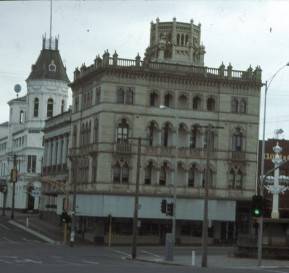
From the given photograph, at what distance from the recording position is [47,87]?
128625 millimetres

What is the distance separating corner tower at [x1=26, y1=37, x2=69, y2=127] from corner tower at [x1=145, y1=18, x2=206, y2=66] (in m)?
28.7

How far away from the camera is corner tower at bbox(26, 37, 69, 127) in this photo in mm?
127938

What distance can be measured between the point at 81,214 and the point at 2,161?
69.9m

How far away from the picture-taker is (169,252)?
5769 cm

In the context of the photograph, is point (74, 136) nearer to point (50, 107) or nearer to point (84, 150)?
point (84, 150)

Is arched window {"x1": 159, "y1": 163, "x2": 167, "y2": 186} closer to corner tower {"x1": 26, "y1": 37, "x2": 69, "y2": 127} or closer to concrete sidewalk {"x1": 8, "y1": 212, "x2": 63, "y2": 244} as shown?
concrete sidewalk {"x1": 8, "y1": 212, "x2": 63, "y2": 244}

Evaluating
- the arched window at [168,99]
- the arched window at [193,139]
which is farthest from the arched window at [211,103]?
the arched window at [168,99]

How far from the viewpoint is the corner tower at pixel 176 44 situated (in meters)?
98.8

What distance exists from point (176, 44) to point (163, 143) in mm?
14788

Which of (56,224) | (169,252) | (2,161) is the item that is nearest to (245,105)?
(56,224)

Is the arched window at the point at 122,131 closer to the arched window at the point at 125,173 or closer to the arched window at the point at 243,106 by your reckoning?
the arched window at the point at 125,173

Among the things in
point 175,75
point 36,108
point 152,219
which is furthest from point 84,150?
point 36,108

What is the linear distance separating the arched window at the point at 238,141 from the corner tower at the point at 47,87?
4143cm

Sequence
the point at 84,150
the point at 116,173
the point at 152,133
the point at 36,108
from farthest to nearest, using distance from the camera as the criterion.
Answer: the point at 36,108 < the point at 84,150 < the point at 152,133 < the point at 116,173
